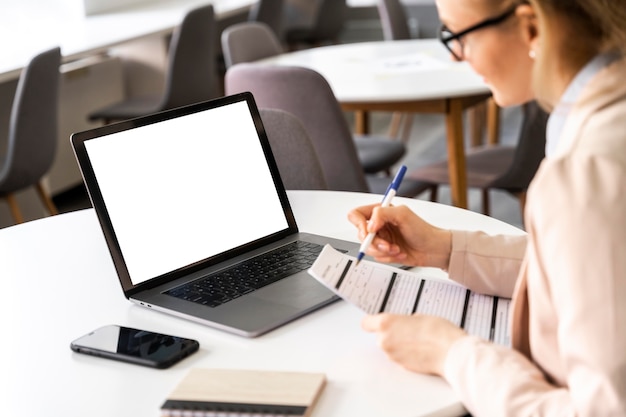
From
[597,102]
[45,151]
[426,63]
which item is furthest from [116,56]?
[597,102]

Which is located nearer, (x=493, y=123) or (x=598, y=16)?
(x=598, y=16)

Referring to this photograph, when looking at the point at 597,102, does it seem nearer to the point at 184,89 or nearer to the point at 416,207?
the point at 416,207

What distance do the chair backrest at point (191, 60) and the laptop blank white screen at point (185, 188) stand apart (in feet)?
8.37

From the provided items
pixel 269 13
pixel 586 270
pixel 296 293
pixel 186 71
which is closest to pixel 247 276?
pixel 296 293

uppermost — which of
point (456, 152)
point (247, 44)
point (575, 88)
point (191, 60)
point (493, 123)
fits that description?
point (575, 88)

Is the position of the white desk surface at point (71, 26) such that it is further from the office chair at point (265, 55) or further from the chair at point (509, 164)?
the chair at point (509, 164)

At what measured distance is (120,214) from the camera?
1.35 meters

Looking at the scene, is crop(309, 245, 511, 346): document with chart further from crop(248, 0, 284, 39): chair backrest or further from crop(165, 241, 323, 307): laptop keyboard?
crop(248, 0, 284, 39): chair backrest

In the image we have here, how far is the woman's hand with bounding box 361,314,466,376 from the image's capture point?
1.06m

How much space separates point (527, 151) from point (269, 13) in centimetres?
268


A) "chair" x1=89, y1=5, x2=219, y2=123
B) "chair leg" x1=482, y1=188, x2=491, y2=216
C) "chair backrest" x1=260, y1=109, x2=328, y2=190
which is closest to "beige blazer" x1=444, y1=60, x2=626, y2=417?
"chair backrest" x1=260, y1=109, x2=328, y2=190

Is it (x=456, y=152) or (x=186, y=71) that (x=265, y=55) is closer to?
(x=186, y=71)

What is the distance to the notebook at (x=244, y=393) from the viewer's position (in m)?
0.98

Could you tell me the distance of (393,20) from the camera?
477 centimetres
